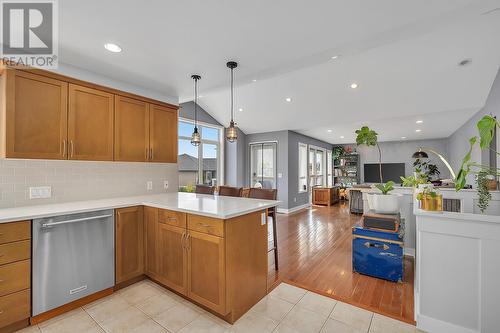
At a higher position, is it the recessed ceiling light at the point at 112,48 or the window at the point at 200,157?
the recessed ceiling light at the point at 112,48

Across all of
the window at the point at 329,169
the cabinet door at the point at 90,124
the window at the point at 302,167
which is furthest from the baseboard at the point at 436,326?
the window at the point at 329,169

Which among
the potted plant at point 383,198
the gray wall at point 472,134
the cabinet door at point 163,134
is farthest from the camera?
the gray wall at point 472,134

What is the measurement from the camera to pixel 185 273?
2.05 metres

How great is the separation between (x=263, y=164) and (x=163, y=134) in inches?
171

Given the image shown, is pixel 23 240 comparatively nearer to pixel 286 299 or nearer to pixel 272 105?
pixel 286 299

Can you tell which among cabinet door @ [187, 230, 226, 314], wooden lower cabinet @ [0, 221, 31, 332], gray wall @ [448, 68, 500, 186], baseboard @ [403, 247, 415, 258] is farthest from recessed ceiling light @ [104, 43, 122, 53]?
gray wall @ [448, 68, 500, 186]

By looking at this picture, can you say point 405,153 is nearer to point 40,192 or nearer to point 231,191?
point 231,191

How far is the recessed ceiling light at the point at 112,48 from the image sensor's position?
2129 mm

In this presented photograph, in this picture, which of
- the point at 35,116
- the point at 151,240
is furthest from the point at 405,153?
the point at 35,116

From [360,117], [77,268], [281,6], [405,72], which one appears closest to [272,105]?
[360,117]

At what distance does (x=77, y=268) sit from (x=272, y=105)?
4.61 meters

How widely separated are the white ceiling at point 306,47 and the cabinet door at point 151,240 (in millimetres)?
1714

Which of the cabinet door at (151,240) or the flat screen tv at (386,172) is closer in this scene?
the cabinet door at (151,240)

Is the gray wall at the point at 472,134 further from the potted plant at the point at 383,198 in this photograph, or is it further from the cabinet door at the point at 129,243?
the cabinet door at the point at 129,243
